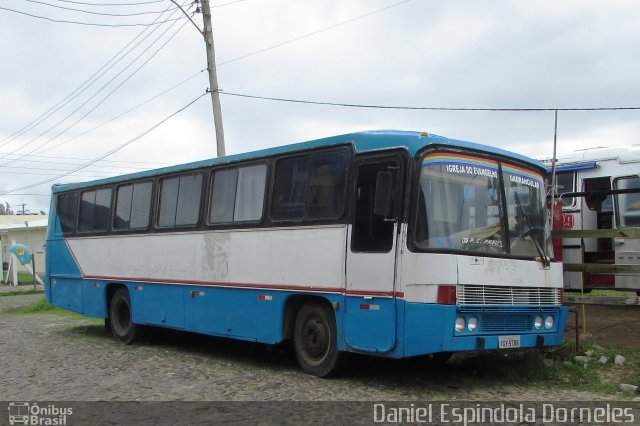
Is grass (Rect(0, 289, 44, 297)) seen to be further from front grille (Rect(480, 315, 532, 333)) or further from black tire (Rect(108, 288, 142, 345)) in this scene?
front grille (Rect(480, 315, 532, 333))

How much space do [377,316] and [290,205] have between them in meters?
2.20

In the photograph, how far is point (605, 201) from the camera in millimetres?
14438

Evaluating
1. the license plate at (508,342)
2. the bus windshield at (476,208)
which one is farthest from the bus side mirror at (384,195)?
the license plate at (508,342)

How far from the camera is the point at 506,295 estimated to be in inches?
319

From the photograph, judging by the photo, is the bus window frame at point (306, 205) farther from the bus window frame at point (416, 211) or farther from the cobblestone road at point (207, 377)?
the cobblestone road at point (207, 377)

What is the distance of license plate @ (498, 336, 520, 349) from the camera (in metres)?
8.05

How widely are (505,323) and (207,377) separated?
156 inches

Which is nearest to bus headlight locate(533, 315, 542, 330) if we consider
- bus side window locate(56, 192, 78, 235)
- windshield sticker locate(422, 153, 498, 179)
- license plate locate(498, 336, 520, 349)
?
license plate locate(498, 336, 520, 349)

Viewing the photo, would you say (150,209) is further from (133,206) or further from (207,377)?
(207,377)

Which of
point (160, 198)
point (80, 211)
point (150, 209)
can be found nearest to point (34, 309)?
point (80, 211)

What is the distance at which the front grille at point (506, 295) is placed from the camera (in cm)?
773

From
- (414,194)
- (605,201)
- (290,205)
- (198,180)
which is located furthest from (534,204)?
(605,201)

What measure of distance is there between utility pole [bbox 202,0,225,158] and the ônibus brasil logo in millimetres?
11104

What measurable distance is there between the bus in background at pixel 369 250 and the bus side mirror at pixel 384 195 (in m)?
0.01
